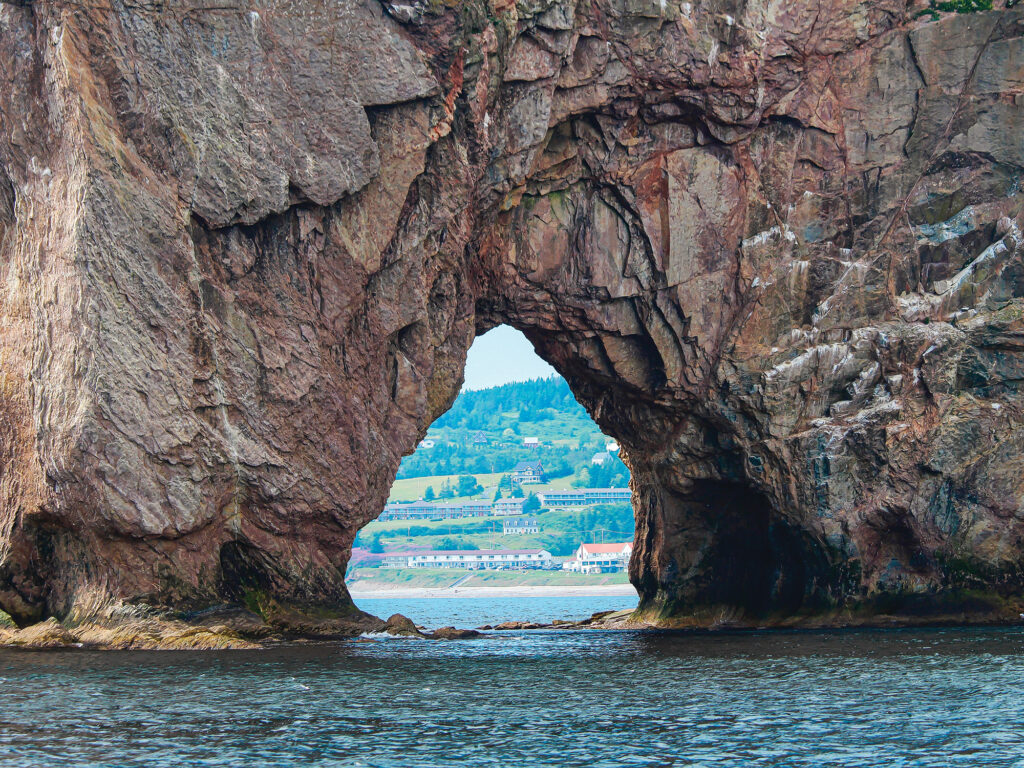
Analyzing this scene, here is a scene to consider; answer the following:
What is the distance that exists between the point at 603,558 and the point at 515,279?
139013 mm

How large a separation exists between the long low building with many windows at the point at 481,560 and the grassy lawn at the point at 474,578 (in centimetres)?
469

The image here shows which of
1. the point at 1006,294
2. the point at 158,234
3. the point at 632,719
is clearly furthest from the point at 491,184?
the point at 632,719

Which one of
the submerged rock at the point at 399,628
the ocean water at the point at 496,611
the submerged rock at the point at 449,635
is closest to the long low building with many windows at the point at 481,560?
the ocean water at the point at 496,611

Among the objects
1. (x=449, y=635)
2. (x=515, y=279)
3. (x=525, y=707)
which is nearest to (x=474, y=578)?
(x=449, y=635)

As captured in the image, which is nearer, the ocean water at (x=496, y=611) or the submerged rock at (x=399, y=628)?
the submerged rock at (x=399, y=628)

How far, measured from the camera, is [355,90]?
40188mm

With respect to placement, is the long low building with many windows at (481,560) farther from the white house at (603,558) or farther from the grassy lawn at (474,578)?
the white house at (603,558)

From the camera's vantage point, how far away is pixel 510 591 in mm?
166000

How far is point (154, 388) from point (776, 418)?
915 inches

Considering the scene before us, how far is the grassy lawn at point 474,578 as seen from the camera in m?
175

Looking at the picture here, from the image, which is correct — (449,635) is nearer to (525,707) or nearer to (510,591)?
(525,707)

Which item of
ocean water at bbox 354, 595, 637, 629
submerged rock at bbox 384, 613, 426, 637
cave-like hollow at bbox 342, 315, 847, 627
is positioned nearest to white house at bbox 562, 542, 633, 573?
ocean water at bbox 354, 595, 637, 629

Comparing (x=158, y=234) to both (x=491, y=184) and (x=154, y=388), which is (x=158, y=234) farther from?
(x=491, y=184)

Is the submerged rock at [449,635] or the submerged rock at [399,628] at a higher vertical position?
the submerged rock at [399,628]
